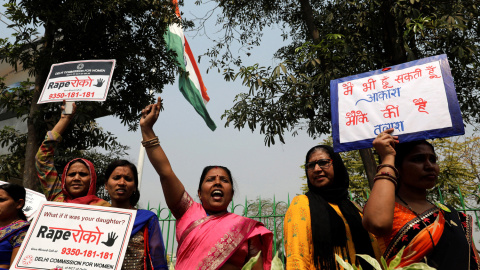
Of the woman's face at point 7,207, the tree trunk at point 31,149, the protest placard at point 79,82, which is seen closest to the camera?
the woman's face at point 7,207

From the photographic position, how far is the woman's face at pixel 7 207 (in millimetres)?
2615

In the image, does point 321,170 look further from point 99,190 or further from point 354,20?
point 99,190

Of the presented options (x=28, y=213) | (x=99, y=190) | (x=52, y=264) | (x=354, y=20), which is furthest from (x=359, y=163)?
(x=52, y=264)

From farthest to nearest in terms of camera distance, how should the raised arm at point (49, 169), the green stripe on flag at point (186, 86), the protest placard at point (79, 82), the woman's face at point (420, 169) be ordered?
the green stripe on flag at point (186, 86) < the protest placard at point (79, 82) < the raised arm at point (49, 169) < the woman's face at point (420, 169)

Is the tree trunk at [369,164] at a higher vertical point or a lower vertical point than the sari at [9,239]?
higher

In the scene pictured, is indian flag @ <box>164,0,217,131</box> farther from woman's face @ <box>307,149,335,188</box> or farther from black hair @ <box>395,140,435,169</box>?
black hair @ <box>395,140,435,169</box>

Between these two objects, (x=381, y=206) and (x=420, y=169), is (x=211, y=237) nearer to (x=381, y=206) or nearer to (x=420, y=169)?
(x=381, y=206)

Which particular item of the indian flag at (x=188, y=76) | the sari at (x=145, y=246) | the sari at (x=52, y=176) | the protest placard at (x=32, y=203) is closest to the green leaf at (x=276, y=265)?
the sari at (x=145, y=246)

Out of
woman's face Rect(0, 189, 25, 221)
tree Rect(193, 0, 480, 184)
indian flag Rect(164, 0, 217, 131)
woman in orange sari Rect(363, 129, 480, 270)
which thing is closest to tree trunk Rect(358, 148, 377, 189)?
tree Rect(193, 0, 480, 184)

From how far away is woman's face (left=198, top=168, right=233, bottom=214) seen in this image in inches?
88.0

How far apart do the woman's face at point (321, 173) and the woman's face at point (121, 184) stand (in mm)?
→ 1106

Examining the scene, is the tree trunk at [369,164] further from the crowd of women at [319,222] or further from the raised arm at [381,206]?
the raised arm at [381,206]

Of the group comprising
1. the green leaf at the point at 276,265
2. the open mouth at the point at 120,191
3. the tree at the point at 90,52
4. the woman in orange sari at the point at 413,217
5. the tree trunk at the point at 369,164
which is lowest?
the green leaf at the point at 276,265

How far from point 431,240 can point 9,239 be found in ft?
7.78
